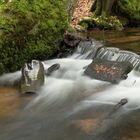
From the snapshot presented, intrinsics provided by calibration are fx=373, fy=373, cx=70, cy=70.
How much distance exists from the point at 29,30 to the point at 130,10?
8.12 m

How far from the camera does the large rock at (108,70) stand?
29.6 ft

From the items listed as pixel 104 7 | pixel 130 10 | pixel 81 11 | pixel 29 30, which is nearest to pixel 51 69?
pixel 29 30

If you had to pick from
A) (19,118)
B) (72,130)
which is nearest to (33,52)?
(19,118)

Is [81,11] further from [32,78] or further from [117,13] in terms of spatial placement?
[32,78]

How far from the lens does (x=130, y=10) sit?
16.7m

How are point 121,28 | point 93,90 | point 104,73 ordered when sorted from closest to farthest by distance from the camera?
point 93,90
point 104,73
point 121,28

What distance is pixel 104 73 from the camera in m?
9.20

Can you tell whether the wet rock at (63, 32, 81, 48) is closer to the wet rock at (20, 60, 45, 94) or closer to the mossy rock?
the wet rock at (20, 60, 45, 94)

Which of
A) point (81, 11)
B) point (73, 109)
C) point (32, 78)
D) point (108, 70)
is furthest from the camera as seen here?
point (81, 11)

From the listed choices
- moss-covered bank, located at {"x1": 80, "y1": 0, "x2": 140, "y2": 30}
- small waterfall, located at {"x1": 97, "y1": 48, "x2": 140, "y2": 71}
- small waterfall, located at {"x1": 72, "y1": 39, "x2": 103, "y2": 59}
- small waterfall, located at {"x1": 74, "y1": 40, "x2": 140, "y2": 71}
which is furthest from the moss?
small waterfall, located at {"x1": 97, "y1": 48, "x2": 140, "y2": 71}

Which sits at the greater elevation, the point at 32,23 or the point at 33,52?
the point at 32,23

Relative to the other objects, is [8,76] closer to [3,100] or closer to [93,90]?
[3,100]

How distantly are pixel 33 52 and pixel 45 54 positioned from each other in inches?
21.7

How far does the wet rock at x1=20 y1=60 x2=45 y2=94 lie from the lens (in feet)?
27.5
